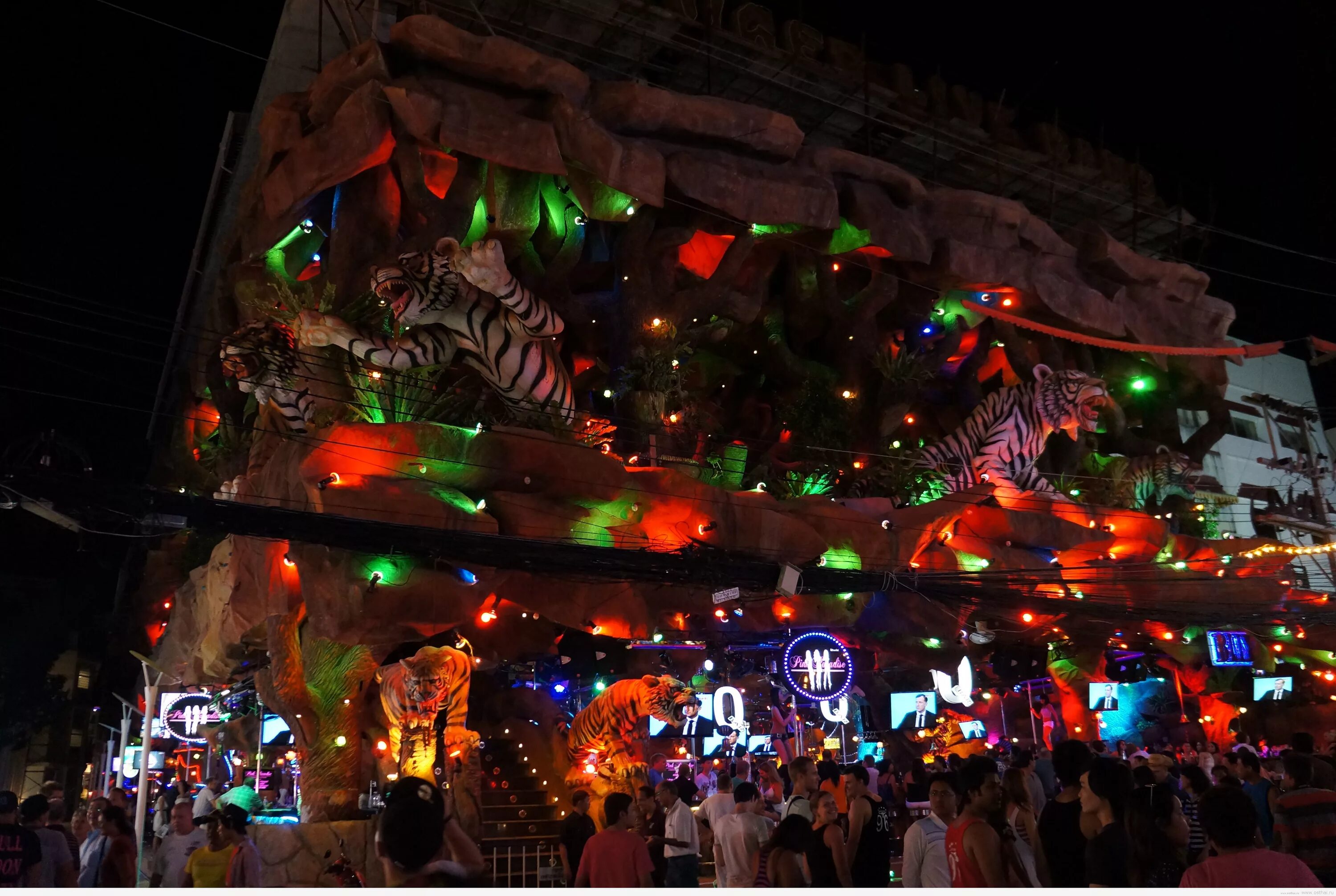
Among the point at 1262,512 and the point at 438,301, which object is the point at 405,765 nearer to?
the point at 438,301

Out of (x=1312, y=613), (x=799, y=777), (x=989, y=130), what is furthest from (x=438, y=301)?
(x=1312, y=613)

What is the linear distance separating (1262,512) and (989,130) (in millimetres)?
9775

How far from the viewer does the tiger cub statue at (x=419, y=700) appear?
1171 centimetres

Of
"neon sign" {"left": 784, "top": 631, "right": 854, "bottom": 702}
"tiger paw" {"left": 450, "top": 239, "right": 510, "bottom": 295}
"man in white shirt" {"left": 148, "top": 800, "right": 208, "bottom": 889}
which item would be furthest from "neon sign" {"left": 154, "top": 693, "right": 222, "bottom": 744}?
"neon sign" {"left": 784, "top": 631, "right": 854, "bottom": 702}

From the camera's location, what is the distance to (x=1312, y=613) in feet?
56.4

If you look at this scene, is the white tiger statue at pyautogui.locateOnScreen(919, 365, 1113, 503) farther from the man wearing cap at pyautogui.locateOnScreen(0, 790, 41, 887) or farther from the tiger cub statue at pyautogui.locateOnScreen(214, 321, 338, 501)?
the man wearing cap at pyautogui.locateOnScreen(0, 790, 41, 887)

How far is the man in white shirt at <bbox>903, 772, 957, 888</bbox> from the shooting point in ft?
18.0

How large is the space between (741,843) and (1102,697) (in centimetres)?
1553

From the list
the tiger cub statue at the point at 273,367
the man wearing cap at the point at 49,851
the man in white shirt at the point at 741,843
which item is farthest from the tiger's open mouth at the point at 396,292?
the man in white shirt at the point at 741,843

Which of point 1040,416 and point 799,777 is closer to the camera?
point 799,777

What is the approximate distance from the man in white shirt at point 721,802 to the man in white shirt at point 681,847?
Answer: 18 centimetres

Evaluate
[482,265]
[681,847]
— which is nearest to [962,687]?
[681,847]

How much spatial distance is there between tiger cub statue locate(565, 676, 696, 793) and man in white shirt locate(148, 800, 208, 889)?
643cm

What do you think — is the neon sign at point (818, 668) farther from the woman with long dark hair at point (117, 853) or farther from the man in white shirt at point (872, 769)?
the woman with long dark hair at point (117, 853)
